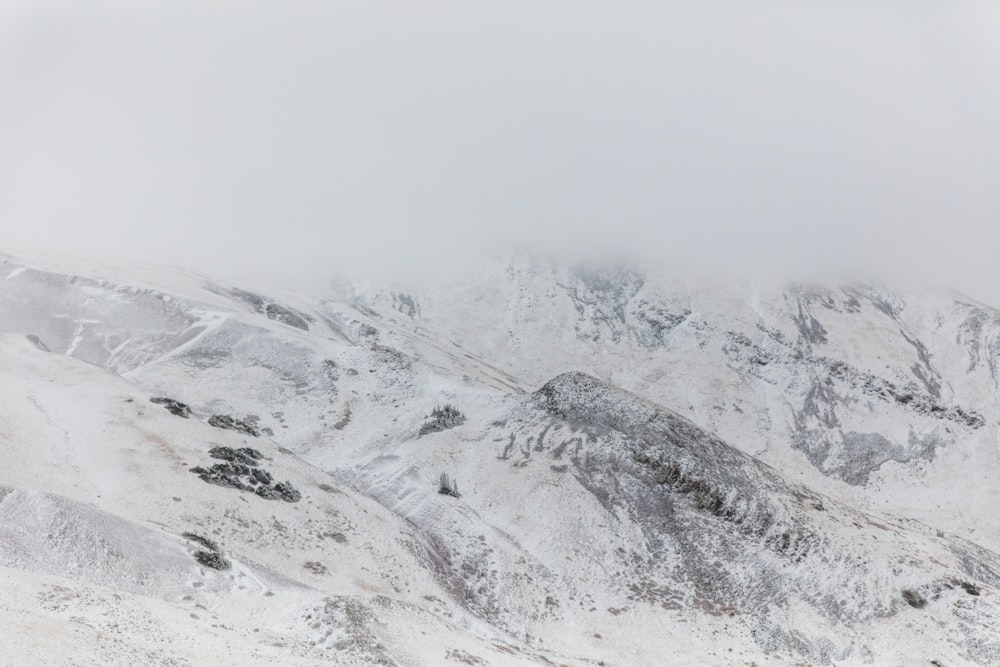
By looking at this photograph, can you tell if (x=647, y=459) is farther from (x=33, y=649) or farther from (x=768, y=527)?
(x=33, y=649)

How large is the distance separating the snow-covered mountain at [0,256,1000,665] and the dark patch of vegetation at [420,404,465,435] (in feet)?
1.08

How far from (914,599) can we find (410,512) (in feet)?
123

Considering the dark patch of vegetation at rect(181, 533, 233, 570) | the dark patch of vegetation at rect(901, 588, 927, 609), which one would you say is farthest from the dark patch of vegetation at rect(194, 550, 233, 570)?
the dark patch of vegetation at rect(901, 588, 927, 609)

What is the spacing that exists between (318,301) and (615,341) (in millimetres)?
63473

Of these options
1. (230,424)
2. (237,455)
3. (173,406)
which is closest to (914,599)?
(237,455)

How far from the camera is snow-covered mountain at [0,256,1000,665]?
32.7 metres

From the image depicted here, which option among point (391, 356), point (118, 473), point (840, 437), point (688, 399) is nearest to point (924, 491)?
point (840, 437)

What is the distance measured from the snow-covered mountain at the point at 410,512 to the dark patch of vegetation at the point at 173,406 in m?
0.34

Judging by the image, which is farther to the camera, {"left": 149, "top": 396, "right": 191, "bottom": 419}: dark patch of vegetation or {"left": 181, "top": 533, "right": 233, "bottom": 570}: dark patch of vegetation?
{"left": 149, "top": 396, "right": 191, "bottom": 419}: dark patch of vegetation

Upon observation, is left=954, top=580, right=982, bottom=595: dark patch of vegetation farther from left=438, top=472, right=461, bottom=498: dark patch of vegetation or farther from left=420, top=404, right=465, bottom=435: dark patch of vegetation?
left=420, top=404, right=465, bottom=435: dark patch of vegetation

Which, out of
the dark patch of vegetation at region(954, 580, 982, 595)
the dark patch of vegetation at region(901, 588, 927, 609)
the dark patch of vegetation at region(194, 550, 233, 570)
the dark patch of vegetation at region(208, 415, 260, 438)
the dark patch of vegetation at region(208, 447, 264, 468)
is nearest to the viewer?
the dark patch of vegetation at region(194, 550, 233, 570)

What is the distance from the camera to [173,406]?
59625 mm

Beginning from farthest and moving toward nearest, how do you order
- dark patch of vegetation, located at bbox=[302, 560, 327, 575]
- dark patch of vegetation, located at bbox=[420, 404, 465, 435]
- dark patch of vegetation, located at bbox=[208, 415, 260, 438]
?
dark patch of vegetation, located at bbox=[420, 404, 465, 435] → dark patch of vegetation, located at bbox=[208, 415, 260, 438] → dark patch of vegetation, located at bbox=[302, 560, 327, 575]

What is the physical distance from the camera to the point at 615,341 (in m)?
152
